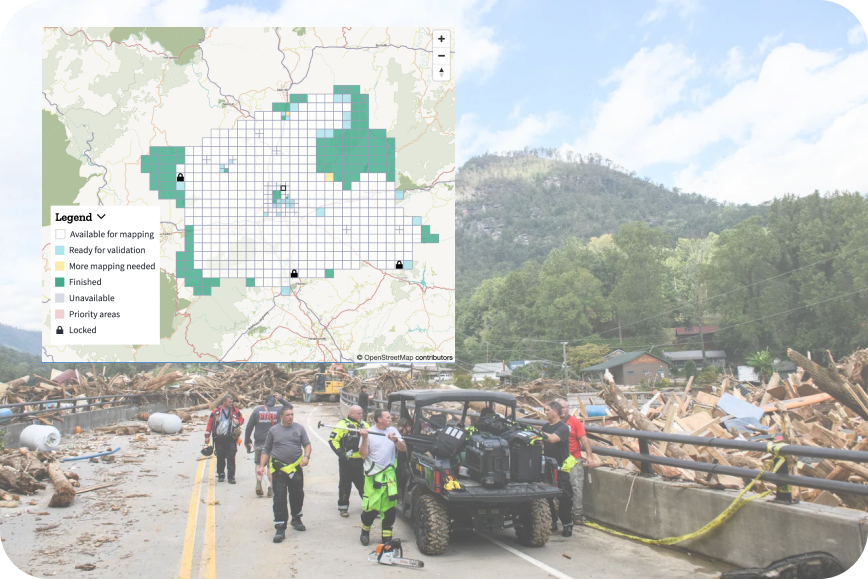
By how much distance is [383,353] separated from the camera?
12.8m

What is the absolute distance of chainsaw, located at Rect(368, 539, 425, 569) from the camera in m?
8.42

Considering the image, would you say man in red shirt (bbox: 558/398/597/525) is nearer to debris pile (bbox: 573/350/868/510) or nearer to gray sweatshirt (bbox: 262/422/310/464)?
debris pile (bbox: 573/350/868/510)

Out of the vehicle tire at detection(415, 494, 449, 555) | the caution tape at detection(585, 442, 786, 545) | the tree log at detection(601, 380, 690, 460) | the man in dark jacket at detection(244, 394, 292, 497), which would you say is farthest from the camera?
the man in dark jacket at detection(244, 394, 292, 497)

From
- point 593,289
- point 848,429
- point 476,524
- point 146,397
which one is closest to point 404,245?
point 476,524

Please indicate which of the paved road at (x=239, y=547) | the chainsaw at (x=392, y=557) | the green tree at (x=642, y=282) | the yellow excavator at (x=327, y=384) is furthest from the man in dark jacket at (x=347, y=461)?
the green tree at (x=642, y=282)

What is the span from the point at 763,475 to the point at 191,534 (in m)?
7.79

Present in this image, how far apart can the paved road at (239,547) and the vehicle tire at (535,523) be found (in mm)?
151

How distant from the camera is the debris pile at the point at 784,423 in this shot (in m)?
8.46

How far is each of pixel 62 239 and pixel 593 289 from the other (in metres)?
108

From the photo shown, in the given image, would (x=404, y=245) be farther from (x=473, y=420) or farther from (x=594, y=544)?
(x=594, y=544)

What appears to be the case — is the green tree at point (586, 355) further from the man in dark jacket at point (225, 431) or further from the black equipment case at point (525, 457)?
the black equipment case at point (525, 457)

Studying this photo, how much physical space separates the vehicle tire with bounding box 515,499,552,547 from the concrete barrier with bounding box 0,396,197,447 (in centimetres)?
1493

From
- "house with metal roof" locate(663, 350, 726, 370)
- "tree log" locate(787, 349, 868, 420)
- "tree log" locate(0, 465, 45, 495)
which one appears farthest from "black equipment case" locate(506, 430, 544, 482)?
"house with metal roof" locate(663, 350, 726, 370)

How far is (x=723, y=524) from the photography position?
826 centimetres
